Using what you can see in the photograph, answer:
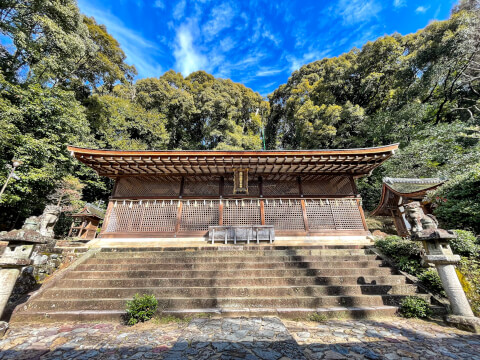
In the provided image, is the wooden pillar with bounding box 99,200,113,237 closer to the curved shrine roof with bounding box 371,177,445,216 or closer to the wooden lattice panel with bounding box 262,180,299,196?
the wooden lattice panel with bounding box 262,180,299,196

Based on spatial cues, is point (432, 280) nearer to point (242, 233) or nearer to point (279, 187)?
point (242, 233)

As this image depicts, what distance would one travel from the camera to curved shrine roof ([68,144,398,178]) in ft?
23.5

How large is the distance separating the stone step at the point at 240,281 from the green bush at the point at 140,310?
0.93 metres

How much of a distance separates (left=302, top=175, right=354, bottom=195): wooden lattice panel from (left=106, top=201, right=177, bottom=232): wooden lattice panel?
6.14 metres

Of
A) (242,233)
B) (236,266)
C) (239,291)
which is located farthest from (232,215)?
(239,291)

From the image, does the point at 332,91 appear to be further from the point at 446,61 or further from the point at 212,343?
the point at 212,343

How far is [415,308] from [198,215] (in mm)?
6837

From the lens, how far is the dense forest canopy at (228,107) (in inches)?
420

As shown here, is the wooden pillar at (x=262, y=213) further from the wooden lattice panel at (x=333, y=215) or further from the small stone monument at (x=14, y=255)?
the small stone monument at (x=14, y=255)

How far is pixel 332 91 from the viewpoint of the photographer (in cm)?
1917

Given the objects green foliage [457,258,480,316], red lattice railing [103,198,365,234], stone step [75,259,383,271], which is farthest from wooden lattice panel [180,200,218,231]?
green foliage [457,258,480,316]

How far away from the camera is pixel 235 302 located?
13.8 ft

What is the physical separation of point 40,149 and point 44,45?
8117 millimetres

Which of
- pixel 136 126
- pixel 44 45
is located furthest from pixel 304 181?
pixel 44 45
